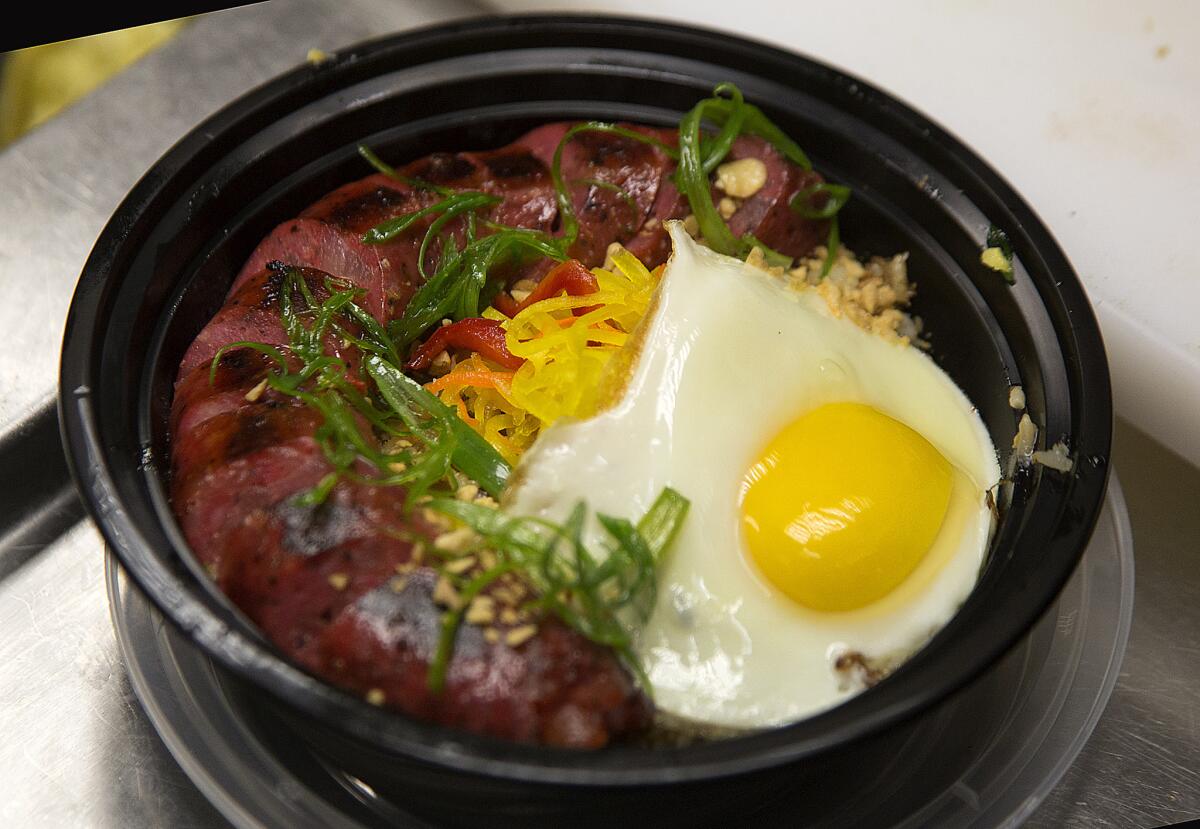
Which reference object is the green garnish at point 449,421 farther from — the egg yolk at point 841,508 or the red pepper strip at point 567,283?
the egg yolk at point 841,508

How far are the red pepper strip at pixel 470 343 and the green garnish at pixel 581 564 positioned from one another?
450 mm

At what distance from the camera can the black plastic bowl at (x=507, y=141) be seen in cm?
153

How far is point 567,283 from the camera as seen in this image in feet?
7.50

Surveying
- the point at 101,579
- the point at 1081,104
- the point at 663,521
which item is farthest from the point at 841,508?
the point at 1081,104

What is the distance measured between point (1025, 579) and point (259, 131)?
186 centimetres

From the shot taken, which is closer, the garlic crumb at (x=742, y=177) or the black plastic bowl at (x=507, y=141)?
the black plastic bowl at (x=507, y=141)

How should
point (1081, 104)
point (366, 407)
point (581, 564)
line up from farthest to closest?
point (1081, 104) < point (366, 407) < point (581, 564)

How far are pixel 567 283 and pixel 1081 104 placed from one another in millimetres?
2101

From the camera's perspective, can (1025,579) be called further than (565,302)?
No

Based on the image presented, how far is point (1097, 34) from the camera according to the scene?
343 centimetres

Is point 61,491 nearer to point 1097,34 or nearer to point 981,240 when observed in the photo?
point 981,240

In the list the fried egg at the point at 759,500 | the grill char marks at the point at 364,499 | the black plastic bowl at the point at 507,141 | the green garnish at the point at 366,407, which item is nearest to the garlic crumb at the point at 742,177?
the grill char marks at the point at 364,499

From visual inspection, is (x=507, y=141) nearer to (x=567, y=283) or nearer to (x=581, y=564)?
(x=567, y=283)

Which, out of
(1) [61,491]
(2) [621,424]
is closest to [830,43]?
(2) [621,424]
